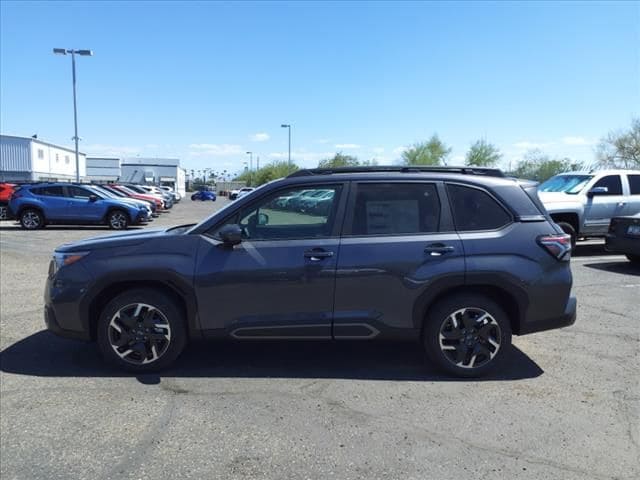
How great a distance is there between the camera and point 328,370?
4504 mm

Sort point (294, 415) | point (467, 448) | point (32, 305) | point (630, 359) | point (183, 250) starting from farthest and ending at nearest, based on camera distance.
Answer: point (32, 305) → point (630, 359) → point (183, 250) → point (294, 415) → point (467, 448)

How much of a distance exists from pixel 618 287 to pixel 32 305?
876 cm

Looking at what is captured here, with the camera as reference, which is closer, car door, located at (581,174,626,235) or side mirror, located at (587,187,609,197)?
side mirror, located at (587,187,609,197)

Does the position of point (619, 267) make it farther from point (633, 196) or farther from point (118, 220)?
point (118, 220)

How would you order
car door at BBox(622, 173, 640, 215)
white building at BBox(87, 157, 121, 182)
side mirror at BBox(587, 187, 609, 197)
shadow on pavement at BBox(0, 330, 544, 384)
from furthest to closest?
white building at BBox(87, 157, 121, 182)
car door at BBox(622, 173, 640, 215)
side mirror at BBox(587, 187, 609, 197)
shadow on pavement at BBox(0, 330, 544, 384)

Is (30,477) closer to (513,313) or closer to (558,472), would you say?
(558,472)

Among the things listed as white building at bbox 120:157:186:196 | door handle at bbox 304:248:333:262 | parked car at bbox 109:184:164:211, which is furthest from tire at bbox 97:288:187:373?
white building at bbox 120:157:186:196

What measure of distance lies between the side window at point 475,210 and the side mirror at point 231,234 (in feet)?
6.18

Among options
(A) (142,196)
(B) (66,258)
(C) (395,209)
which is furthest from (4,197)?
(C) (395,209)

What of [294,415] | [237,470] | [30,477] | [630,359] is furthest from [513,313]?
[30,477]

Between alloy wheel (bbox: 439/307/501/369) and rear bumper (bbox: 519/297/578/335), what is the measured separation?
264 mm

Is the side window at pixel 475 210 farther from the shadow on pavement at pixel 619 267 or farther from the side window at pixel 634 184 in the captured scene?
the side window at pixel 634 184

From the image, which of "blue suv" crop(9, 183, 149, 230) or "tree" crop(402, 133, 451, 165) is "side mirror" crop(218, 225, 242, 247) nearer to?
"blue suv" crop(9, 183, 149, 230)

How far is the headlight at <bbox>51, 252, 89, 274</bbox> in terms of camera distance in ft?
14.3
